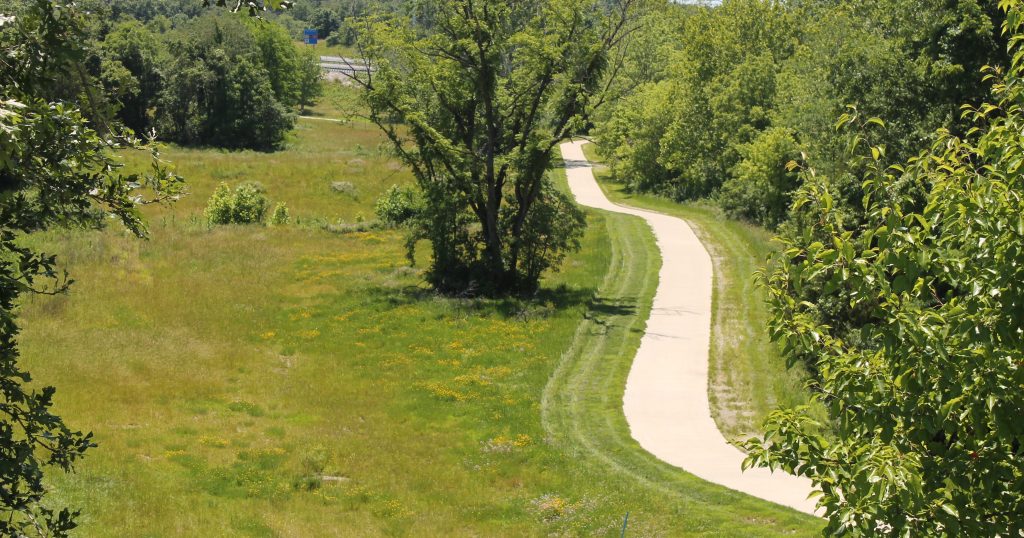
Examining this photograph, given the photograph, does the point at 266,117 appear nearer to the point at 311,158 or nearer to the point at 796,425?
the point at 311,158

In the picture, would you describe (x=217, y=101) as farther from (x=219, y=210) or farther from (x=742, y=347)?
(x=742, y=347)

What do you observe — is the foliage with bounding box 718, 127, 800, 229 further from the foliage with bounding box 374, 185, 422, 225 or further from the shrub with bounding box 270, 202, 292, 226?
the shrub with bounding box 270, 202, 292, 226

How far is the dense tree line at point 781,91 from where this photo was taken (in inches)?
913

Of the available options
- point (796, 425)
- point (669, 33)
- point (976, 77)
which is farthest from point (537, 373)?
point (669, 33)

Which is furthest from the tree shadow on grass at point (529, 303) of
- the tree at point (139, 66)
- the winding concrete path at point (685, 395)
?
the tree at point (139, 66)

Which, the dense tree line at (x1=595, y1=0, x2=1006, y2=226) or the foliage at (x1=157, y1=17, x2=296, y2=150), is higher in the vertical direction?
the dense tree line at (x1=595, y1=0, x2=1006, y2=226)

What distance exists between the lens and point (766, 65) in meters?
51.8

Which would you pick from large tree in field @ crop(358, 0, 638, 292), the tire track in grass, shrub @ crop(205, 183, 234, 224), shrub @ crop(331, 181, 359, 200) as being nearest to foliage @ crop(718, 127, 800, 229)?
the tire track in grass

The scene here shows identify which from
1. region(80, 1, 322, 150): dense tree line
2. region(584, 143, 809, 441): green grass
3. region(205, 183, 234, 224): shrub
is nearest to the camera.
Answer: region(584, 143, 809, 441): green grass

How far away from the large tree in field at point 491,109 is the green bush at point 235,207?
1815cm

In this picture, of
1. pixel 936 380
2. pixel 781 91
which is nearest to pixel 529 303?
pixel 781 91

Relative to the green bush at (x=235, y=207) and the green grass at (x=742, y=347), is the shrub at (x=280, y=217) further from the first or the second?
the green grass at (x=742, y=347)

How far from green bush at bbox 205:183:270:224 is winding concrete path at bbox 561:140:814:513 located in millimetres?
22889

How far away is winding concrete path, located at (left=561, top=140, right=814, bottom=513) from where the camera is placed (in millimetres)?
17094
